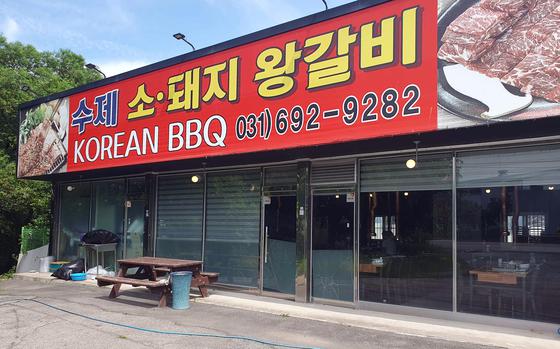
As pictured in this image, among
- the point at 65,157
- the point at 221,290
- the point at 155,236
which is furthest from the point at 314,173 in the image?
the point at 65,157

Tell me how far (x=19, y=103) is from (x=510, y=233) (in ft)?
81.9

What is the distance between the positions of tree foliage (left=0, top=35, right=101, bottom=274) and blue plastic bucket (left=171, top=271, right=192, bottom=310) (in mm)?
12508

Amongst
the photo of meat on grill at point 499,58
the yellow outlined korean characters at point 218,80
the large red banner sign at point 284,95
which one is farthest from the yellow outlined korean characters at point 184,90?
the photo of meat on grill at point 499,58

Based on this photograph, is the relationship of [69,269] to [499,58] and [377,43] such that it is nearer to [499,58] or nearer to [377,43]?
[377,43]

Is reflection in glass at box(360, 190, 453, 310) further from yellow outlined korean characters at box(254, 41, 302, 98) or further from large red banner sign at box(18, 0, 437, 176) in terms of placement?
yellow outlined korean characters at box(254, 41, 302, 98)

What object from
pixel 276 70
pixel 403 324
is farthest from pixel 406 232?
pixel 276 70

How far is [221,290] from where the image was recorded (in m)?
12.2

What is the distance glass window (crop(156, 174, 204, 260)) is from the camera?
13180mm

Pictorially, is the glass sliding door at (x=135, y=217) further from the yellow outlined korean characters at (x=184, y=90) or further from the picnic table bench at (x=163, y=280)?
the yellow outlined korean characters at (x=184, y=90)

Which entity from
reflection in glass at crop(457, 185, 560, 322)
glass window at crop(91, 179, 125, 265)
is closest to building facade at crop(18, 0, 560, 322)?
reflection in glass at crop(457, 185, 560, 322)

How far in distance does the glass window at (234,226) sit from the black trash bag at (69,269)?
466 centimetres

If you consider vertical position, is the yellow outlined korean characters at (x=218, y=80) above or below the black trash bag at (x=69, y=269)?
above

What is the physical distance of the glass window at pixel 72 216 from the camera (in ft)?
54.4

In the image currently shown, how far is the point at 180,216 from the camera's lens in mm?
13625
